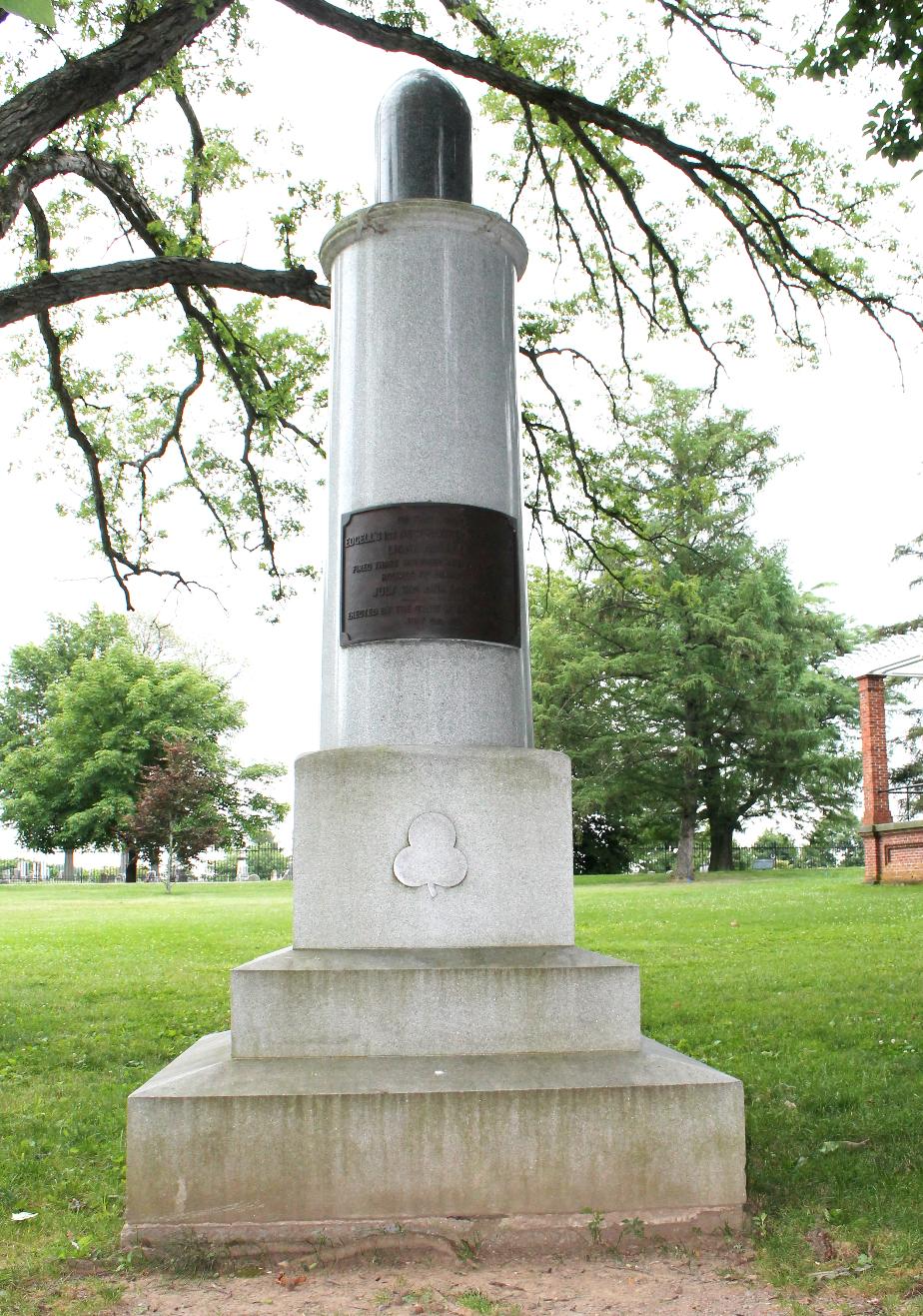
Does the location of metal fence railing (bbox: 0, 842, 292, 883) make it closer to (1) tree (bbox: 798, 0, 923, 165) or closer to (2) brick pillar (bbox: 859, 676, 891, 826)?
(2) brick pillar (bbox: 859, 676, 891, 826)

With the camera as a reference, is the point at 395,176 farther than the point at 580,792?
No

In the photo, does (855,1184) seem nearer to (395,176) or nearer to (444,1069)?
(444,1069)

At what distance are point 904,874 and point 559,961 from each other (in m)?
19.8

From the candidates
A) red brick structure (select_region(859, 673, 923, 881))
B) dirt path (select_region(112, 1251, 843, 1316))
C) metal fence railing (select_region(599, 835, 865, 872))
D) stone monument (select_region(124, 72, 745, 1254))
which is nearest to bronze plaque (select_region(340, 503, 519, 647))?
stone monument (select_region(124, 72, 745, 1254))

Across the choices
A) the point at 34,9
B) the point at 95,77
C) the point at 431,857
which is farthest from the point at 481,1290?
the point at 95,77

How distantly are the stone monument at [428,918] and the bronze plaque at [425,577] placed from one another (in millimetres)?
11

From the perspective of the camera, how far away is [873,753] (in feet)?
76.7

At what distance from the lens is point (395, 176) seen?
19.3 feet

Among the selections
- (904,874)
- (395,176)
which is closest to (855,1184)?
(395,176)

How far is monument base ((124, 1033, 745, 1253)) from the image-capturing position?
403 centimetres

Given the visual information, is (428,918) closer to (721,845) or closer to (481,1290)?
(481,1290)

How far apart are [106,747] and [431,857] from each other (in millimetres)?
46970

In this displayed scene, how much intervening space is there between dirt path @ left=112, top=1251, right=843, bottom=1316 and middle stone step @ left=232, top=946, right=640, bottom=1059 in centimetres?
81

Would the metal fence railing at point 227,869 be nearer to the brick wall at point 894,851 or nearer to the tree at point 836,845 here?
the tree at point 836,845
